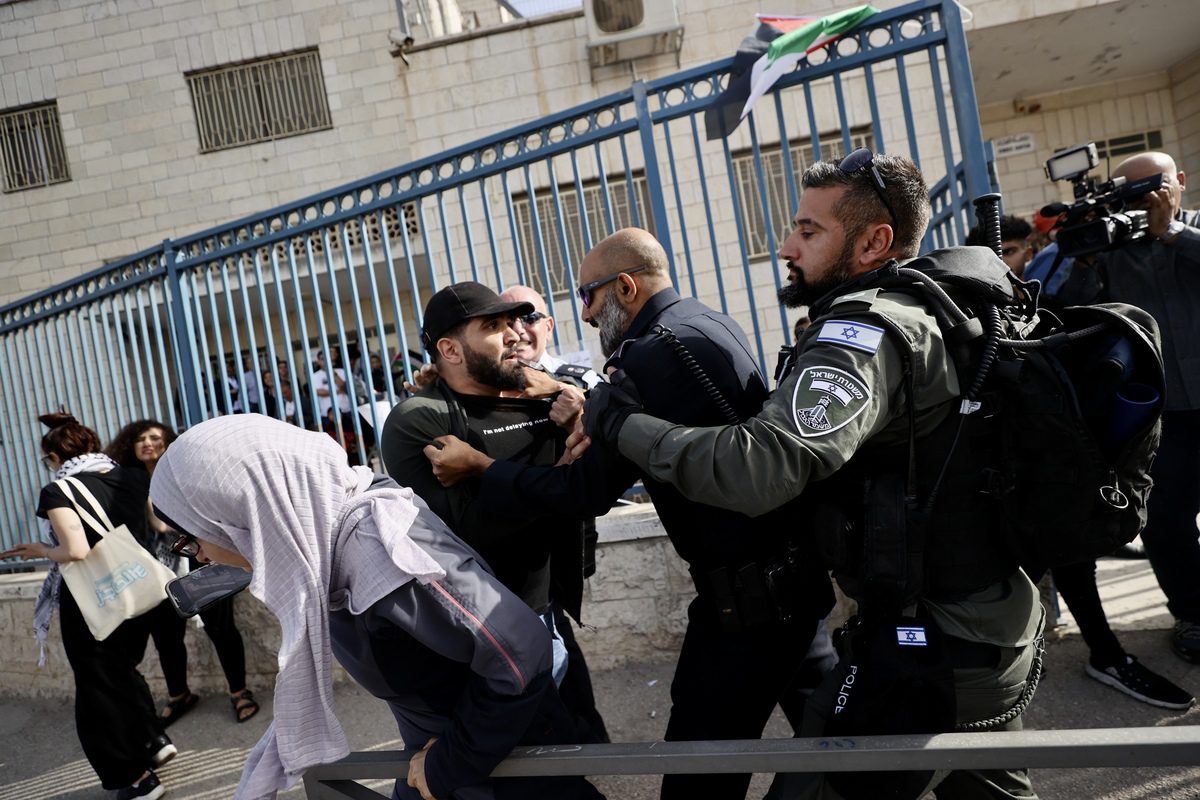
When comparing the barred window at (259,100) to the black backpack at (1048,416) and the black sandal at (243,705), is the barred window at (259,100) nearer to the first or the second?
the black sandal at (243,705)

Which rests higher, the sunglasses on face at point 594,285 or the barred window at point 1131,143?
the barred window at point 1131,143

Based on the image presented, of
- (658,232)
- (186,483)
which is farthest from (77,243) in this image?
(186,483)

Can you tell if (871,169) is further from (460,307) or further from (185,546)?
(185,546)

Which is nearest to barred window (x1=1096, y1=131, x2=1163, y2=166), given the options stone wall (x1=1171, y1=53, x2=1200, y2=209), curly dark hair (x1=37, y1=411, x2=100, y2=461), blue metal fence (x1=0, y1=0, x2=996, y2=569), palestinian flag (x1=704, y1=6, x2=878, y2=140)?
stone wall (x1=1171, y1=53, x2=1200, y2=209)

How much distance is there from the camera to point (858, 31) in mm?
3541

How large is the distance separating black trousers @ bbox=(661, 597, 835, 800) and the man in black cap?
1.54 ft

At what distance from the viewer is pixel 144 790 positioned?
12.4 ft

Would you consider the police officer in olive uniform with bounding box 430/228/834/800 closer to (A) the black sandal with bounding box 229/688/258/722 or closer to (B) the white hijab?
(B) the white hijab

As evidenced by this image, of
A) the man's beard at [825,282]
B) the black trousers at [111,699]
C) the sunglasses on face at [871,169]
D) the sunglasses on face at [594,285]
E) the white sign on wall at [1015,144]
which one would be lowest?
the black trousers at [111,699]

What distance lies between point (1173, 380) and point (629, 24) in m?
9.81

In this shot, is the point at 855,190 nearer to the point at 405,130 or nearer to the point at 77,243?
the point at 405,130

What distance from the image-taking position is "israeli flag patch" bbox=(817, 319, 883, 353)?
1609 millimetres

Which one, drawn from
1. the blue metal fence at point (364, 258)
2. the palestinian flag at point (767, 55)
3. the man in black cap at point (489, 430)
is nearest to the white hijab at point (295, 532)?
the man in black cap at point (489, 430)

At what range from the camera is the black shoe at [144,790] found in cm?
375
